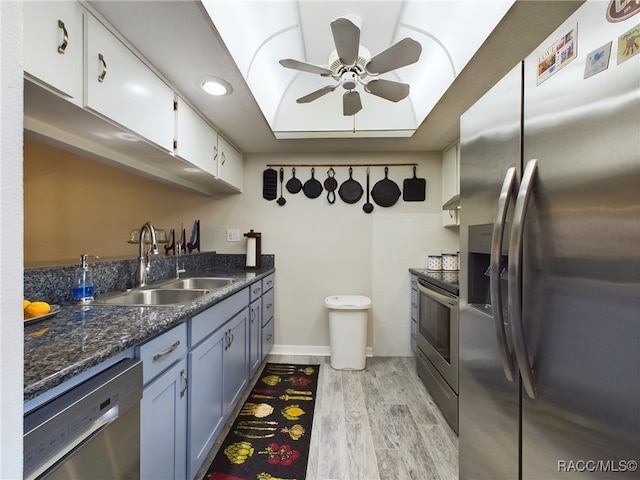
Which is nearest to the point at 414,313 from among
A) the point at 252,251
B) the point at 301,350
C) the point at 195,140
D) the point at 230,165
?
the point at 301,350

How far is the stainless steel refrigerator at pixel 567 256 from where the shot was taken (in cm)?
56

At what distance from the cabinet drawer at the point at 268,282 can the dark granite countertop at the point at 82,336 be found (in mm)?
1213

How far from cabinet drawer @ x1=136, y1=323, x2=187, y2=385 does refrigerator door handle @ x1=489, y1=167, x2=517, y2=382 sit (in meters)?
1.14

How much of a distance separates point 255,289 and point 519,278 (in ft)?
6.07

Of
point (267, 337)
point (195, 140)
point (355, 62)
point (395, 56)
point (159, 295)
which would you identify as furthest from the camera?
point (267, 337)

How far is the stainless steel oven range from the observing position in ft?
5.54

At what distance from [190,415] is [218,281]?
106 cm

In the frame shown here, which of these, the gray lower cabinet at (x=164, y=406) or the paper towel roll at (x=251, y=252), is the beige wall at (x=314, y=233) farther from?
the gray lower cabinet at (x=164, y=406)

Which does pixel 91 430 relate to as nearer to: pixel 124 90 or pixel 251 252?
pixel 124 90

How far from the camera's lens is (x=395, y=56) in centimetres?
131

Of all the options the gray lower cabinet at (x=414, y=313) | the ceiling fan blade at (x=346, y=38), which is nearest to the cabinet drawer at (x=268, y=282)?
the gray lower cabinet at (x=414, y=313)

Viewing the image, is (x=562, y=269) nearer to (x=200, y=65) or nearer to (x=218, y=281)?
(x=200, y=65)

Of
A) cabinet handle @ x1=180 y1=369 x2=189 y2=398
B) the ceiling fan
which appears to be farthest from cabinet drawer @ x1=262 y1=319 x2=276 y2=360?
the ceiling fan

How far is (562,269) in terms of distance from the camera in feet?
2.22
